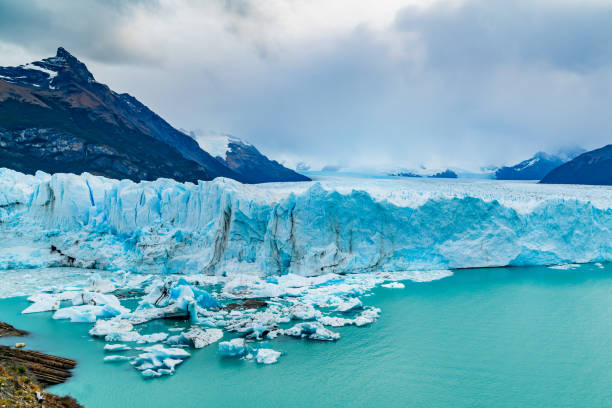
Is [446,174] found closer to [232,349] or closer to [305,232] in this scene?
[305,232]

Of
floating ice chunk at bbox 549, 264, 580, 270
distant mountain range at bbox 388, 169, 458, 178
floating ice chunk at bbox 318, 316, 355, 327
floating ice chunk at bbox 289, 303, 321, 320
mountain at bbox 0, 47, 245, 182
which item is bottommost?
floating ice chunk at bbox 318, 316, 355, 327

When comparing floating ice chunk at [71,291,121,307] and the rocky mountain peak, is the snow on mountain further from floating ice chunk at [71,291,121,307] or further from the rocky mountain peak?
floating ice chunk at [71,291,121,307]

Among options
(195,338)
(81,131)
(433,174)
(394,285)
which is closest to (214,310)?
(195,338)

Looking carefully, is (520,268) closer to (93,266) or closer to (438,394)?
(438,394)

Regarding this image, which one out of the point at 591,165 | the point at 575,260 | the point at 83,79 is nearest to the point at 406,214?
the point at 575,260

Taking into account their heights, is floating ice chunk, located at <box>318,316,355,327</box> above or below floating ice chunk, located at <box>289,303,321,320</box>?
below

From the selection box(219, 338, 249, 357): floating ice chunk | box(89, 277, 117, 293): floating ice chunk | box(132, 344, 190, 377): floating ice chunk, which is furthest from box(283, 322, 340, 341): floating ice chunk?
box(89, 277, 117, 293): floating ice chunk
